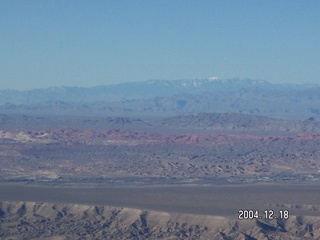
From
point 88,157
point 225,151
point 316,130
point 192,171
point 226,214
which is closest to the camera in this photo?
point 226,214

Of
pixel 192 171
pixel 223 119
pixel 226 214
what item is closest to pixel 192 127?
pixel 223 119

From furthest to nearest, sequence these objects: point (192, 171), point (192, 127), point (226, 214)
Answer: point (192, 127), point (192, 171), point (226, 214)

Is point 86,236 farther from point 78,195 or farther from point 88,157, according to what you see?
point 88,157

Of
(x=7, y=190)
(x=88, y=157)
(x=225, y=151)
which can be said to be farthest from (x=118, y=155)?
(x=7, y=190)

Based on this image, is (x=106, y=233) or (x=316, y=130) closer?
(x=106, y=233)
